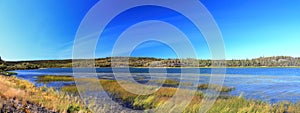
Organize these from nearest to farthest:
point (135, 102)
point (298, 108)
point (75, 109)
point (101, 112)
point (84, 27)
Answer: point (84, 27) → point (75, 109) → point (101, 112) → point (298, 108) → point (135, 102)

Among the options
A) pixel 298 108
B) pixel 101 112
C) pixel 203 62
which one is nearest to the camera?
pixel 101 112

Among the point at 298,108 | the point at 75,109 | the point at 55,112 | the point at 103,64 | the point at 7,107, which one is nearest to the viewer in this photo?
the point at 7,107

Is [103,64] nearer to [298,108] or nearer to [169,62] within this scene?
[169,62]

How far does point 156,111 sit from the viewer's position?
17156mm

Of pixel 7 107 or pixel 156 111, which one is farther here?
pixel 156 111

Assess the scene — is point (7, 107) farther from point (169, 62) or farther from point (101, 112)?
point (169, 62)

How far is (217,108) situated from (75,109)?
8.00m

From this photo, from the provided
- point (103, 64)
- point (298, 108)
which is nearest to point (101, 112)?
point (298, 108)

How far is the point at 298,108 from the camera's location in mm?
18469

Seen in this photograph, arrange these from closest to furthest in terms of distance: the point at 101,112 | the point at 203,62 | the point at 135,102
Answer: the point at 101,112 < the point at 135,102 < the point at 203,62

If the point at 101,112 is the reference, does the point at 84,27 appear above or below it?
above

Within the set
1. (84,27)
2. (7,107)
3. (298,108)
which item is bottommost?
(298,108)

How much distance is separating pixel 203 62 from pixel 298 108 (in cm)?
10825

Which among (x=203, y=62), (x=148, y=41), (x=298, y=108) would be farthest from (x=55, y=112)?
(x=203, y=62)
